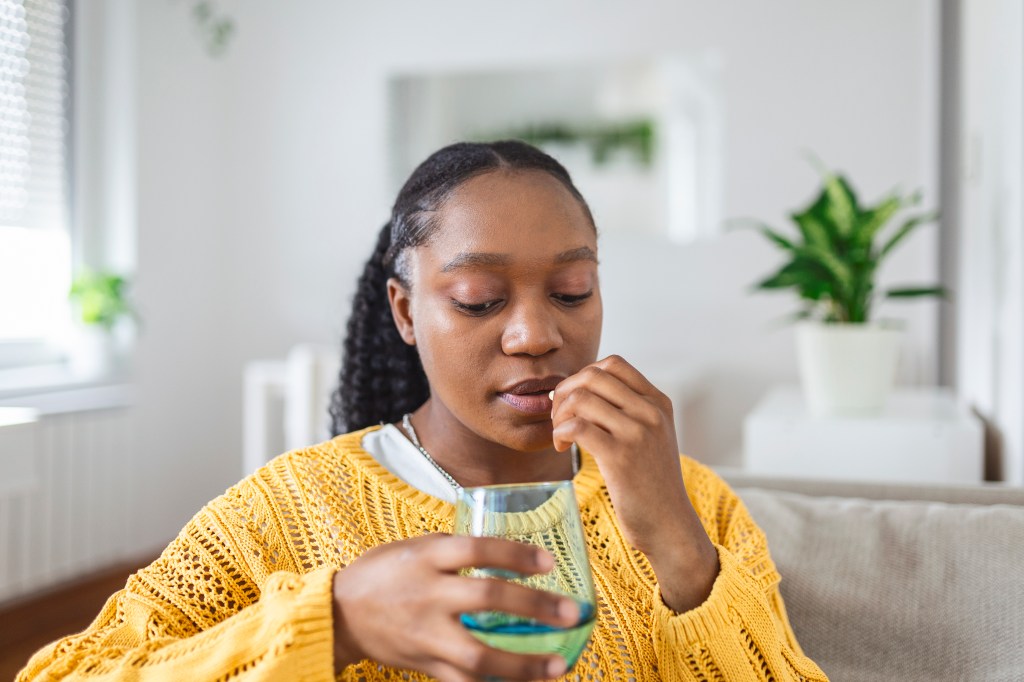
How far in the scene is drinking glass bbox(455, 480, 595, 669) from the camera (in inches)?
23.7

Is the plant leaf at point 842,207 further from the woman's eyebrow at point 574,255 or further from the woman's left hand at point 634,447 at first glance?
the woman's left hand at point 634,447

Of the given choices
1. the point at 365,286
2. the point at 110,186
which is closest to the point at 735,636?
the point at 365,286

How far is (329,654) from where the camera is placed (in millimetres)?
704

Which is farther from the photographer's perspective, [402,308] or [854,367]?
[854,367]

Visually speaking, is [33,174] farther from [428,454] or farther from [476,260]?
[476,260]

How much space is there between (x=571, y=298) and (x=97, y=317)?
9.03ft

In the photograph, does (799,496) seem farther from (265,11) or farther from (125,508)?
(265,11)

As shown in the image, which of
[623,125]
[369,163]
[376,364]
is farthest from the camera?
[369,163]

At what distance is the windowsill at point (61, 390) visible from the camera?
3117 millimetres

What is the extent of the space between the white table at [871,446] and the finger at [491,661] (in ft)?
4.93

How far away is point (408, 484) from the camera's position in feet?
3.54

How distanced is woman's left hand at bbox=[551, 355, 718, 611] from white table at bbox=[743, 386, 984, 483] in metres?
1.21

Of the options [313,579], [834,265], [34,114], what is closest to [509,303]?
[313,579]

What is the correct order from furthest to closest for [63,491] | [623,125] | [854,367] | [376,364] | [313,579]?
[623,125]
[63,491]
[854,367]
[376,364]
[313,579]
